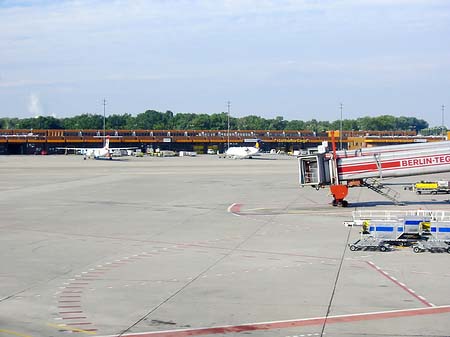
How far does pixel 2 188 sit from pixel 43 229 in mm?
38829

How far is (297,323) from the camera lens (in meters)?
20.7

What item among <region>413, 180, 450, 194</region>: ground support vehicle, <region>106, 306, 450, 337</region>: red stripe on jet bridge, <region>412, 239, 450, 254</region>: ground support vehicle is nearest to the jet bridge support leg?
Answer: <region>413, 180, 450, 194</region>: ground support vehicle

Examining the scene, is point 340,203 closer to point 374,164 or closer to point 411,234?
point 374,164

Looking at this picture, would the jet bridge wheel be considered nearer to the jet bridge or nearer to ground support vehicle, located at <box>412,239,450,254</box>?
the jet bridge

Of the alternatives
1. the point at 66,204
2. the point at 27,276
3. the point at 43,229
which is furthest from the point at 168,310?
the point at 66,204

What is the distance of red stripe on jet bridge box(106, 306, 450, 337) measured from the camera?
19.7 m

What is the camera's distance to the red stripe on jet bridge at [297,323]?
19.7 metres

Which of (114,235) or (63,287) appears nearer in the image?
(63,287)

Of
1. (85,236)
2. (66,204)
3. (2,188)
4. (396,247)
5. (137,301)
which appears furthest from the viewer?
(2,188)

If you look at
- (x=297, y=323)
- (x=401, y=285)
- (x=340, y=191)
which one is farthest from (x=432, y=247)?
(x=340, y=191)

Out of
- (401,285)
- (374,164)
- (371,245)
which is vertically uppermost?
(374,164)

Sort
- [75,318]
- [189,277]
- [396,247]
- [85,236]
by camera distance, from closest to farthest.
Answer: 1. [75,318]
2. [189,277]
3. [396,247]
4. [85,236]

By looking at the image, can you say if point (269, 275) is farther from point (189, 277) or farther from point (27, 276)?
point (27, 276)

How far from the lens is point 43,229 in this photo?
43.2m
